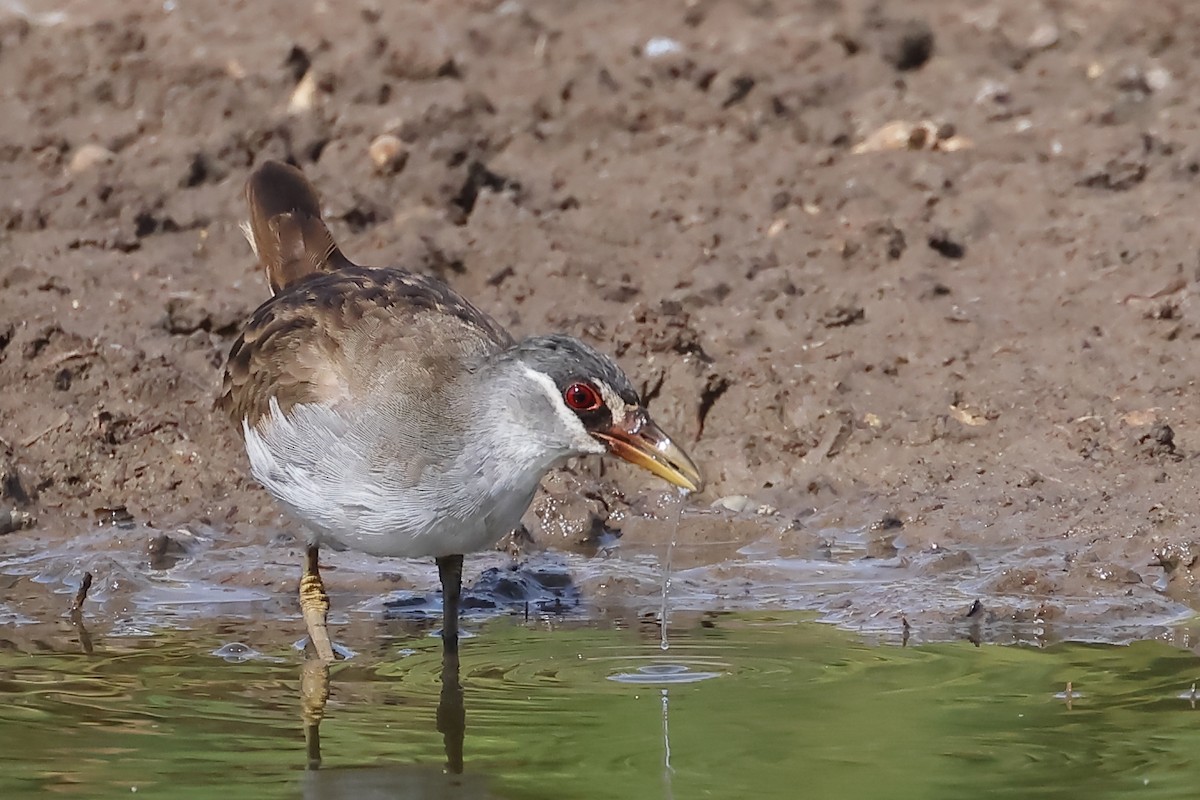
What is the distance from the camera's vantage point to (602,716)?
19.0 feet

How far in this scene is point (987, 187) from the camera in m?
9.62

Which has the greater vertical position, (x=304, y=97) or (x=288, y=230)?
(x=304, y=97)

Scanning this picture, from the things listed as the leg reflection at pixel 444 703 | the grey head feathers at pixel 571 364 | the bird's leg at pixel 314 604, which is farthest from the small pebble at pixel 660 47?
the grey head feathers at pixel 571 364

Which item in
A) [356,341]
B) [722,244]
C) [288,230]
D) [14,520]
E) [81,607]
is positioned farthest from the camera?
[722,244]

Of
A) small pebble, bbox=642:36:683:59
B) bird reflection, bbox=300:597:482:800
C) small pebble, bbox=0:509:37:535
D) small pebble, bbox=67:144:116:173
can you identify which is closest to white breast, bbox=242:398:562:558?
bird reflection, bbox=300:597:482:800

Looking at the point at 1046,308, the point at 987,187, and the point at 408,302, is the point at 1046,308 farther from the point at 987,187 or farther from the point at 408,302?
the point at 408,302

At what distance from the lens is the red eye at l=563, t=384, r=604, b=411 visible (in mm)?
5941

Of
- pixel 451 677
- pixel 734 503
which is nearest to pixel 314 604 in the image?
pixel 451 677

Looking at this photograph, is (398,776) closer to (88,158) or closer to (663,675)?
(663,675)

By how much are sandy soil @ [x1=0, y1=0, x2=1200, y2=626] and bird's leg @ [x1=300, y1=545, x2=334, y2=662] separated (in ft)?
3.36

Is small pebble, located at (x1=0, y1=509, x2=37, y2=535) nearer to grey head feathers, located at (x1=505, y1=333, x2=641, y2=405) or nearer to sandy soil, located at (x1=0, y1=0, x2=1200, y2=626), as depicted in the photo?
sandy soil, located at (x1=0, y1=0, x2=1200, y2=626)

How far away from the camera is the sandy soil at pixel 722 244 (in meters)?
7.88

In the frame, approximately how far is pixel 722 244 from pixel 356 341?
326 cm

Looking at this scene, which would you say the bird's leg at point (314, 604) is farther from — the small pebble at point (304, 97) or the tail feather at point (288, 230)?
the small pebble at point (304, 97)
